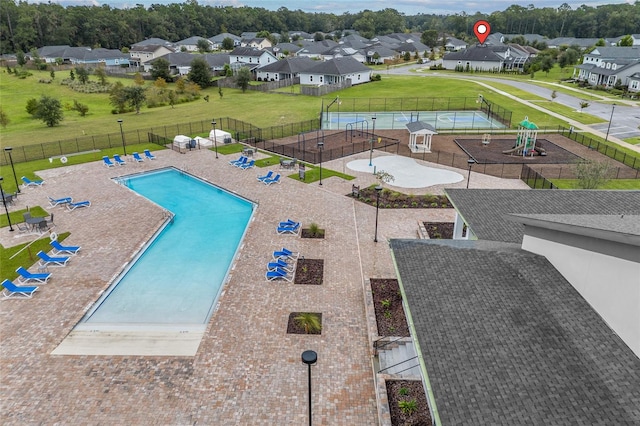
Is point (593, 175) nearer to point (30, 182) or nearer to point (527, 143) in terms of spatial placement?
point (527, 143)

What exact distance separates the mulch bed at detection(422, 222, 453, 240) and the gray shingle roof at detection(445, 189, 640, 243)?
3.27 meters

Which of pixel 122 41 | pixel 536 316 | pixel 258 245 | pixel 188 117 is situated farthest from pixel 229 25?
pixel 536 316

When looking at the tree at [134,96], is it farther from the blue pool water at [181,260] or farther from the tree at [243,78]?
the blue pool water at [181,260]

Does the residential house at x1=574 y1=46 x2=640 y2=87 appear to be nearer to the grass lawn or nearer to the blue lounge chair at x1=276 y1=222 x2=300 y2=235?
the grass lawn

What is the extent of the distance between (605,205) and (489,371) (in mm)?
11980

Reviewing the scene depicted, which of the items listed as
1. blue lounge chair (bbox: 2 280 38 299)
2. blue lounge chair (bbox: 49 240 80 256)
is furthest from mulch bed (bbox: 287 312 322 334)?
blue lounge chair (bbox: 49 240 80 256)

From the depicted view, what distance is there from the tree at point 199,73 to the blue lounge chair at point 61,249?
65915 mm

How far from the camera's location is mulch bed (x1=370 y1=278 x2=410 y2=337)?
50.8ft

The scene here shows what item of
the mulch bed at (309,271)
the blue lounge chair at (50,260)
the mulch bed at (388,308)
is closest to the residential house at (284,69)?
the mulch bed at (309,271)

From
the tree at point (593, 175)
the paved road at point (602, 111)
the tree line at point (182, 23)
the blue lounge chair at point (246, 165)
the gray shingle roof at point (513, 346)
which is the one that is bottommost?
the blue lounge chair at point (246, 165)

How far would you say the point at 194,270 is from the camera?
70.5 ft

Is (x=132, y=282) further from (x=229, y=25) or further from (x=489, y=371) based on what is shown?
(x=229, y=25)

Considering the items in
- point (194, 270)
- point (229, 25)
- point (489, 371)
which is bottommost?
point (194, 270)

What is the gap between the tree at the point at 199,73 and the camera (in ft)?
262
